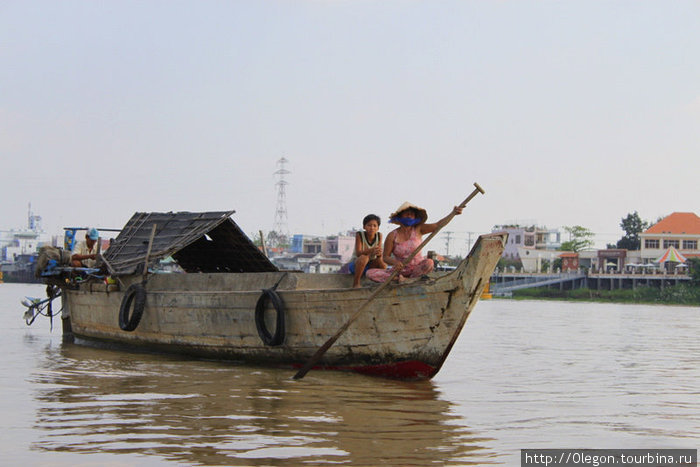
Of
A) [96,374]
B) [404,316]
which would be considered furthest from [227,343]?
[404,316]

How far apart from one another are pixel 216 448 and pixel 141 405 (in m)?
1.74

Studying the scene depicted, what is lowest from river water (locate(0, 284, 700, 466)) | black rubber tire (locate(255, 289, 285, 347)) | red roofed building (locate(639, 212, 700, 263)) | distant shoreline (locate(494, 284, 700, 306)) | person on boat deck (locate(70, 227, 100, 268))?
distant shoreline (locate(494, 284, 700, 306))

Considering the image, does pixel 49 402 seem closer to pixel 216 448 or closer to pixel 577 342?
pixel 216 448

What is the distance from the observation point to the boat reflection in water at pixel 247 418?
5.25 m

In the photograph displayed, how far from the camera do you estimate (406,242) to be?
9.02m

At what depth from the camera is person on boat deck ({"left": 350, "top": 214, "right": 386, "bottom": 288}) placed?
9156 millimetres

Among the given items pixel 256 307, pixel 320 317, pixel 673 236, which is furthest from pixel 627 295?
pixel 320 317

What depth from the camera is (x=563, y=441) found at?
5836mm

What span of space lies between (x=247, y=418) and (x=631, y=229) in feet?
285

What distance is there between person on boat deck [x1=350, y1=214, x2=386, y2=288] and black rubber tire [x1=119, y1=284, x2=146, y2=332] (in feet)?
10.4

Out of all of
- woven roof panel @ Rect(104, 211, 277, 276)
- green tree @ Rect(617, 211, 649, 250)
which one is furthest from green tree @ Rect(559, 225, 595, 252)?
woven roof panel @ Rect(104, 211, 277, 276)

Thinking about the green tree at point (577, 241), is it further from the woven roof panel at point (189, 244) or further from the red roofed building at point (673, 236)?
the woven roof panel at point (189, 244)

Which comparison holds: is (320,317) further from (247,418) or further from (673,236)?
(673,236)

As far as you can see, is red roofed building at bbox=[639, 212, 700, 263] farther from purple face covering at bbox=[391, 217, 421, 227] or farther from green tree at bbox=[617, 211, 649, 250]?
purple face covering at bbox=[391, 217, 421, 227]
